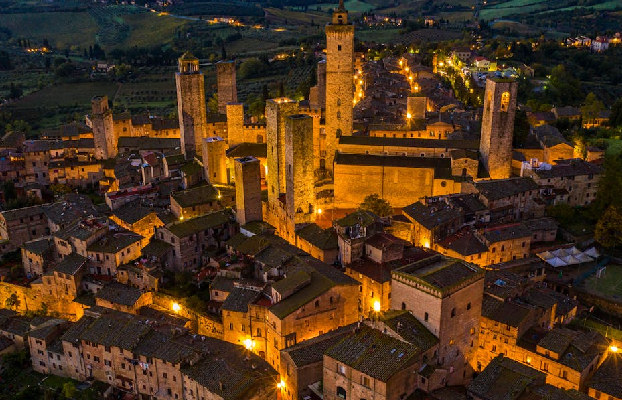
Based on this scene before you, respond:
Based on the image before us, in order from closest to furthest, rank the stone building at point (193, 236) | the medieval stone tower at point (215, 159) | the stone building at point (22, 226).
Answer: the stone building at point (193, 236), the stone building at point (22, 226), the medieval stone tower at point (215, 159)

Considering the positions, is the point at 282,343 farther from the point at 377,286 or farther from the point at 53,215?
the point at 53,215

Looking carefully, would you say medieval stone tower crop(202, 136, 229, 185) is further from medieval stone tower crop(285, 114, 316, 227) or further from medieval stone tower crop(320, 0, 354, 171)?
medieval stone tower crop(320, 0, 354, 171)

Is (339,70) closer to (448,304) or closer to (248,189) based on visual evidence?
(248,189)

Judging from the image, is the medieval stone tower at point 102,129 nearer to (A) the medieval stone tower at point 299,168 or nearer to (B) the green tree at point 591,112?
(A) the medieval stone tower at point 299,168

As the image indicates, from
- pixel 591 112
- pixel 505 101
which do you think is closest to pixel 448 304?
pixel 505 101

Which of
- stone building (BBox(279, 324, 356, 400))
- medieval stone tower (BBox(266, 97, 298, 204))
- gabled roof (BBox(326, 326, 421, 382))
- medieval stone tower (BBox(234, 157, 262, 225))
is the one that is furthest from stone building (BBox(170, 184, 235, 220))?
gabled roof (BBox(326, 326, 421, 382))

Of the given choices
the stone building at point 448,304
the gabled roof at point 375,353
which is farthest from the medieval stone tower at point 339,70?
the gabled roof at point 375,353
